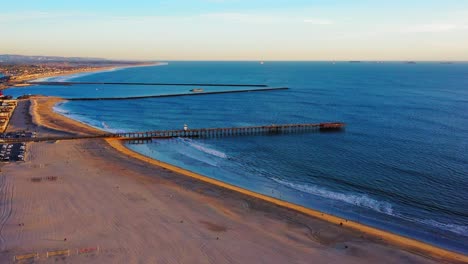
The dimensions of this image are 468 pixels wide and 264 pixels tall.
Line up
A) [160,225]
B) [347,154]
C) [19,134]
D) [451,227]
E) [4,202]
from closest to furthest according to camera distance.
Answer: [160,225] < [451,227] < [4,202] < [347,154] < [19,134]

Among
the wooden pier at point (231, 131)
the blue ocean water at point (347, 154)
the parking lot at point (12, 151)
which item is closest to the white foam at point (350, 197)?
the blue ocean water at point (347, 154)

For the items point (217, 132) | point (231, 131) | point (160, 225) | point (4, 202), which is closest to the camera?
point (160, 225)

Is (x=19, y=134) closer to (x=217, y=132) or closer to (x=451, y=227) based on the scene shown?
(x=217, y=132)

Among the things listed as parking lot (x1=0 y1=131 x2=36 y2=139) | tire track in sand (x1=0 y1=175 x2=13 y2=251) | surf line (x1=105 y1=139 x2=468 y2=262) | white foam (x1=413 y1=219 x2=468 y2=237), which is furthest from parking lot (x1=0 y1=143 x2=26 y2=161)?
white foam (x1=413 y1=219 x2=468 y2=237)

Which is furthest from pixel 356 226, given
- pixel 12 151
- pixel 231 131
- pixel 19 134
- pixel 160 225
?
pixel 19 134

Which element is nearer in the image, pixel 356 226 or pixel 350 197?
pixel 356 226

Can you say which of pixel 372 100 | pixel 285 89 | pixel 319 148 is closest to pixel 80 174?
pixel 319 148

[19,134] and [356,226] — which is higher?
[19,134]

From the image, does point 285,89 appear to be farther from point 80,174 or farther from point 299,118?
point 80,174
